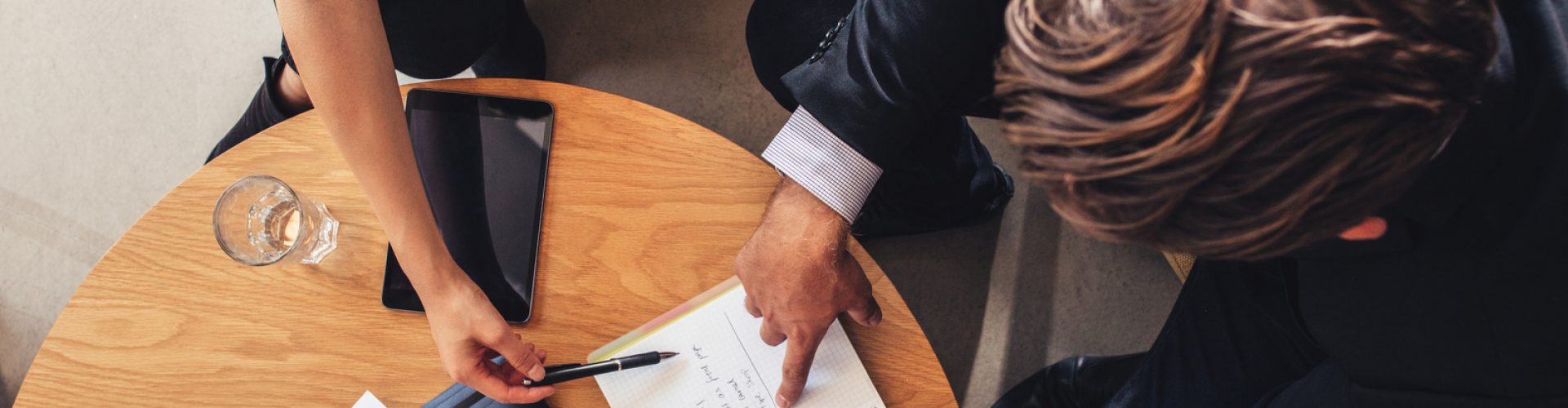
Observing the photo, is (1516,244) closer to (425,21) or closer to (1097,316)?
(1097,316)

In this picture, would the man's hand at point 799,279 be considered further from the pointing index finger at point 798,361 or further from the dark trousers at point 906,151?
the dark trousers at point 906,151

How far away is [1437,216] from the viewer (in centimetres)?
66

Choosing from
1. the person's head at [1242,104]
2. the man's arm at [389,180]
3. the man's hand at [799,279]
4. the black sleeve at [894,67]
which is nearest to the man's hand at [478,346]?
the man's arm at [389,180]

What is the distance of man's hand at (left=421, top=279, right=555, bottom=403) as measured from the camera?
88cm

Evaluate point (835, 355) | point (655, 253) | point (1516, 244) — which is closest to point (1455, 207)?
point (1516, 244)

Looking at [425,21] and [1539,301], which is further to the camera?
[425,21]

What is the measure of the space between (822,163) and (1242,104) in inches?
18.0

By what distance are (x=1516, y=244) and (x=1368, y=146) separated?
0.26 meters

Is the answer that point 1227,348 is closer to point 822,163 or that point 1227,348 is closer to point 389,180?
point 822,163

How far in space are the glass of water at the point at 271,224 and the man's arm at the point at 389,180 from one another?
111mm

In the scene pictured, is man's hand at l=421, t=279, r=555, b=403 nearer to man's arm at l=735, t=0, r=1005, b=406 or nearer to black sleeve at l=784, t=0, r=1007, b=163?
man's arm at l=735, t=0, r=1005, b=406

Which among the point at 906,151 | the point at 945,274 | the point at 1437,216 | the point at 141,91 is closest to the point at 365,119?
the point at 906,151

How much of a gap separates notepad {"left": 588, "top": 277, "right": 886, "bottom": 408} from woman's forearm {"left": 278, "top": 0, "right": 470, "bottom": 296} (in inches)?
8.4

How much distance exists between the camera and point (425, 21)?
1.24m
